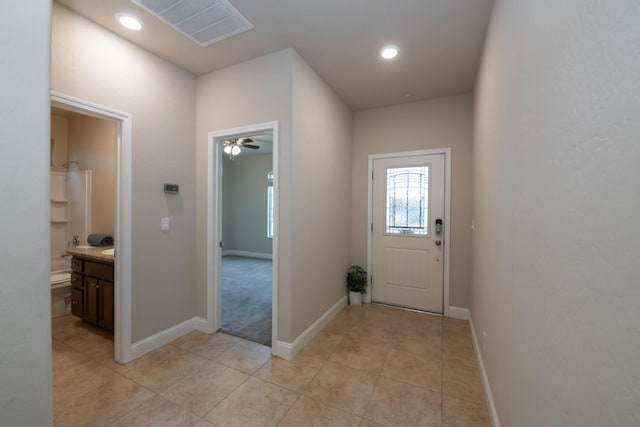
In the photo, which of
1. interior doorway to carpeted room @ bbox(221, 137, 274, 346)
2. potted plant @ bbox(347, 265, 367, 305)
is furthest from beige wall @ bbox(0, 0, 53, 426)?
interior doorway to carpeted room @ bbox(221, 137, 274, 346)

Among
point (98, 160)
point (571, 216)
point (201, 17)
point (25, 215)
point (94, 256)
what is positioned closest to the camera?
point (571, 216)

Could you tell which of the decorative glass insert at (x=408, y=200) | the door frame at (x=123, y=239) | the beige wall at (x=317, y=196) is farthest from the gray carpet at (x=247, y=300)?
the decorative glass insert at (x=408, y=200)

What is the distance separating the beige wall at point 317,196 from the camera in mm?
2449

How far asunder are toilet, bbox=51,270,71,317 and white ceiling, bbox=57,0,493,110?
299 cm

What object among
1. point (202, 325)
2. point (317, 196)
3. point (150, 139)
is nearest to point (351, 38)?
point (317, 196)

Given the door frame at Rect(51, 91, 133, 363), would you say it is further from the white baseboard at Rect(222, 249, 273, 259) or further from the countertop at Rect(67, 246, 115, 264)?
the white baseboard at Rect(222, 249, 273, 259)

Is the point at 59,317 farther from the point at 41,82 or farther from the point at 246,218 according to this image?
the point at 246,218

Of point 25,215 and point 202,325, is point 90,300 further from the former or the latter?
point 25,215

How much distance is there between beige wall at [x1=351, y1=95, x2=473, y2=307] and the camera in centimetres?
324

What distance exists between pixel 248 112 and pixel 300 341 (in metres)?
2.35

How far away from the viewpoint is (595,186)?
0.64 metres

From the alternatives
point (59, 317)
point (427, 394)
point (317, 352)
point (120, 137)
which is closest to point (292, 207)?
point (317, 352)

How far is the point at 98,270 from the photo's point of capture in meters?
2.68

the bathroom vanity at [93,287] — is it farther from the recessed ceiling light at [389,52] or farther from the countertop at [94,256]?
the recessed ceiling light at [389,52]
